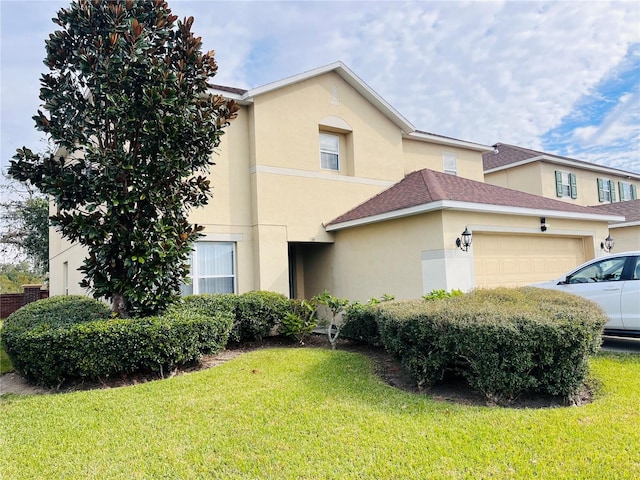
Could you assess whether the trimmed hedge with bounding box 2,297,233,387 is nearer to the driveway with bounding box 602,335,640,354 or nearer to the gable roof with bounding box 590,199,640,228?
the driveway with bounding box 602,335,640,354

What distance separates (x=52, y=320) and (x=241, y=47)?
856 cm

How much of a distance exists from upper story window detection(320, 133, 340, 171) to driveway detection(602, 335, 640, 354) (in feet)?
29.8

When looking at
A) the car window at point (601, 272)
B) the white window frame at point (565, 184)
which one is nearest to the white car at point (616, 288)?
the car window at point (601, 272)

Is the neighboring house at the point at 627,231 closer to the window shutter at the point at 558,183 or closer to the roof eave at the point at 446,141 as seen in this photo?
the window shutter at the point at 558,183

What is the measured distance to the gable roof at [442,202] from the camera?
10.1 m

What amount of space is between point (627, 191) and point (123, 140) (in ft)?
101

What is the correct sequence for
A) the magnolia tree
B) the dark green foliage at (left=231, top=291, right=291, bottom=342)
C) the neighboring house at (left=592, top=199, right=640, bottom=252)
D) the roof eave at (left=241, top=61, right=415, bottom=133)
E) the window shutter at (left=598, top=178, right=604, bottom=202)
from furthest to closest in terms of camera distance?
the window shutter at (left=598, top=178, right=604, bottom=202) < the neighboring house at (left=592, top=199, right=640, bottom=252) < the roof eave at (left=241, top=61, right=415, bottom=133) < the dark green foliage at (left=231, top=291, right=291, bottom=342) < the magnolia tree

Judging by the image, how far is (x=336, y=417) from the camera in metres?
4.87

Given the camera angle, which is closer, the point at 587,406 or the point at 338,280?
the point at 587,406

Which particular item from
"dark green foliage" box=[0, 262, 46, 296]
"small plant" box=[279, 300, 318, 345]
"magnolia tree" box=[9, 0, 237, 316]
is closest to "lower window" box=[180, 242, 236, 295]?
"small plant" box=[279, 300, 318, 345]

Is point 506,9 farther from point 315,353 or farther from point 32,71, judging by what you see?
point 32,71

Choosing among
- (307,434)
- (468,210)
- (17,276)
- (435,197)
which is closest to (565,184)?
(468,210)

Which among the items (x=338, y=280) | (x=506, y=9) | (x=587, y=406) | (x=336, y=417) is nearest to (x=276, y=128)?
(x=338, y=280)

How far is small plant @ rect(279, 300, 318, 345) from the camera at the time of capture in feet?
32.1
